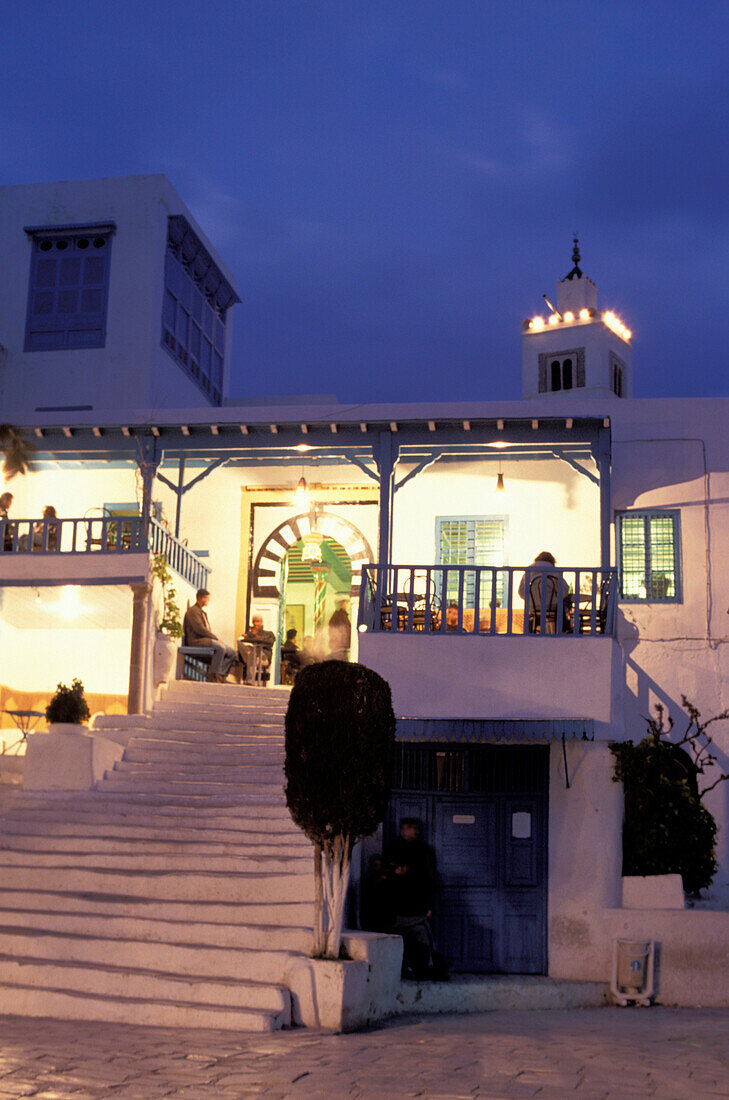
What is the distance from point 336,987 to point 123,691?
8864 mm

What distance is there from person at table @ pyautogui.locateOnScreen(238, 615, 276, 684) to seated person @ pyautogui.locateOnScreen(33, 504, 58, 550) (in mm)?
3033

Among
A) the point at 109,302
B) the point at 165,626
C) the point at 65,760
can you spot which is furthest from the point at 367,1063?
the point at 109,302

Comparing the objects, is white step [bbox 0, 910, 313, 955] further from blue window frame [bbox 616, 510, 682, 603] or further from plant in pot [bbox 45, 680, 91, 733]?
blue window frame [bbox 616, 510, 682, 603]

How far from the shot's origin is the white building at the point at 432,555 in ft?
37.5

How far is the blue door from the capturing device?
11383 millimetres

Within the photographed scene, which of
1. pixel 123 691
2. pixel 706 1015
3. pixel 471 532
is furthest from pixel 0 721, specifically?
→ pixel 706 1015

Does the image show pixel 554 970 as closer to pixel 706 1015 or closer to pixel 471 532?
pixel 706 1015

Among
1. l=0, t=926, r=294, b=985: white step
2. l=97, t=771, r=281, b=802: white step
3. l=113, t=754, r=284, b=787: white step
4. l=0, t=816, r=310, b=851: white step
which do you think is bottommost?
l=0, t=926, r=294, b=985: white step

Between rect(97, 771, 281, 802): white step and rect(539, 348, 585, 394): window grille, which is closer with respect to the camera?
rect(97, 771, 281, 802): white step

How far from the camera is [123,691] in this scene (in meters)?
16.5

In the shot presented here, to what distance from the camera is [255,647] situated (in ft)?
57.1

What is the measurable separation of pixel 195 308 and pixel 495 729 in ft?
51.5

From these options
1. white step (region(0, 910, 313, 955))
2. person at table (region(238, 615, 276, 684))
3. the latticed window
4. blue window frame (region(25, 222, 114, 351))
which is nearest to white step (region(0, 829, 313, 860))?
white step (region(0, 910, 313, 955))

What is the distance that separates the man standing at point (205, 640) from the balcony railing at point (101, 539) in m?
0.85
